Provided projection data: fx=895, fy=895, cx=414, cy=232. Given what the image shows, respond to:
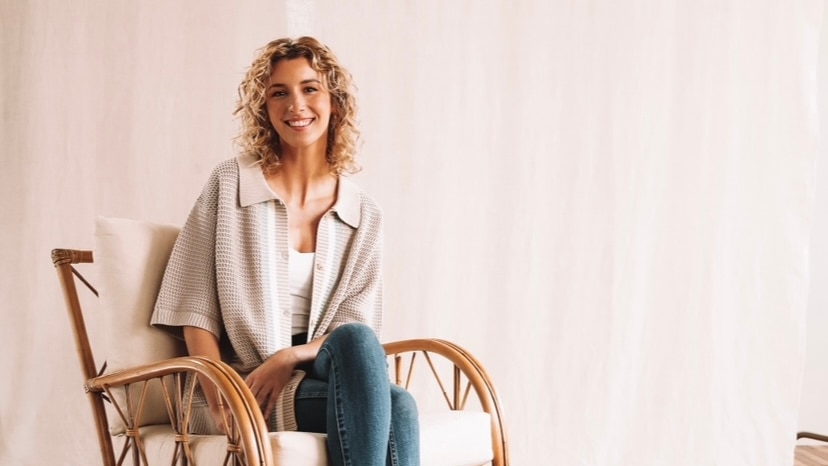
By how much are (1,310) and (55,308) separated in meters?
0.14

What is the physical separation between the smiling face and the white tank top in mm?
251

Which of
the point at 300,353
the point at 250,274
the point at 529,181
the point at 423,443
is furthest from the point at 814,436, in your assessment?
the point at 250,274

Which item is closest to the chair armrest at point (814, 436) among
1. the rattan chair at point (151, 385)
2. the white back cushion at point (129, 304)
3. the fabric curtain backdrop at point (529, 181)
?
the fabric curtain backdrop at point (529, 181)

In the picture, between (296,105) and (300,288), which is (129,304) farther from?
(296,105)

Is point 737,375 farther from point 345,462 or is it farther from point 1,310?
point 1,310

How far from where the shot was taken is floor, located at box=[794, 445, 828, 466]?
3316 millimetres

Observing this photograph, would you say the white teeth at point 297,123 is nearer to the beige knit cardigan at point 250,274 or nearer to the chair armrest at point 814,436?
the beige knit cardigan at point 250,274

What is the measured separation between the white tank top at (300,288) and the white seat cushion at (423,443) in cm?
34

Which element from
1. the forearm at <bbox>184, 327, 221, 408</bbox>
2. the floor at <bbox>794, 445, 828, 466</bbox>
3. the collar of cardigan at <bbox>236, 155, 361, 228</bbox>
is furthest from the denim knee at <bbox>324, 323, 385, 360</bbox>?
the floor at <bbox>794, 445, 828, 466</bbox>

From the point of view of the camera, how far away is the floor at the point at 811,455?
332 centimetres

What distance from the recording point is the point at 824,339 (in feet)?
11.7

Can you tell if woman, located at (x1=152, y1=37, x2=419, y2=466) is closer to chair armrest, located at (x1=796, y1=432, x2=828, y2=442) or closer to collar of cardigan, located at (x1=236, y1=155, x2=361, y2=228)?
collar of cardigan, located at (x1=236, y1=155, x2=361, y2=228)

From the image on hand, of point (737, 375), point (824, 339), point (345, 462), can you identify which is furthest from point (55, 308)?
point (824, 339)

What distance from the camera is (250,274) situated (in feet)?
6.09
